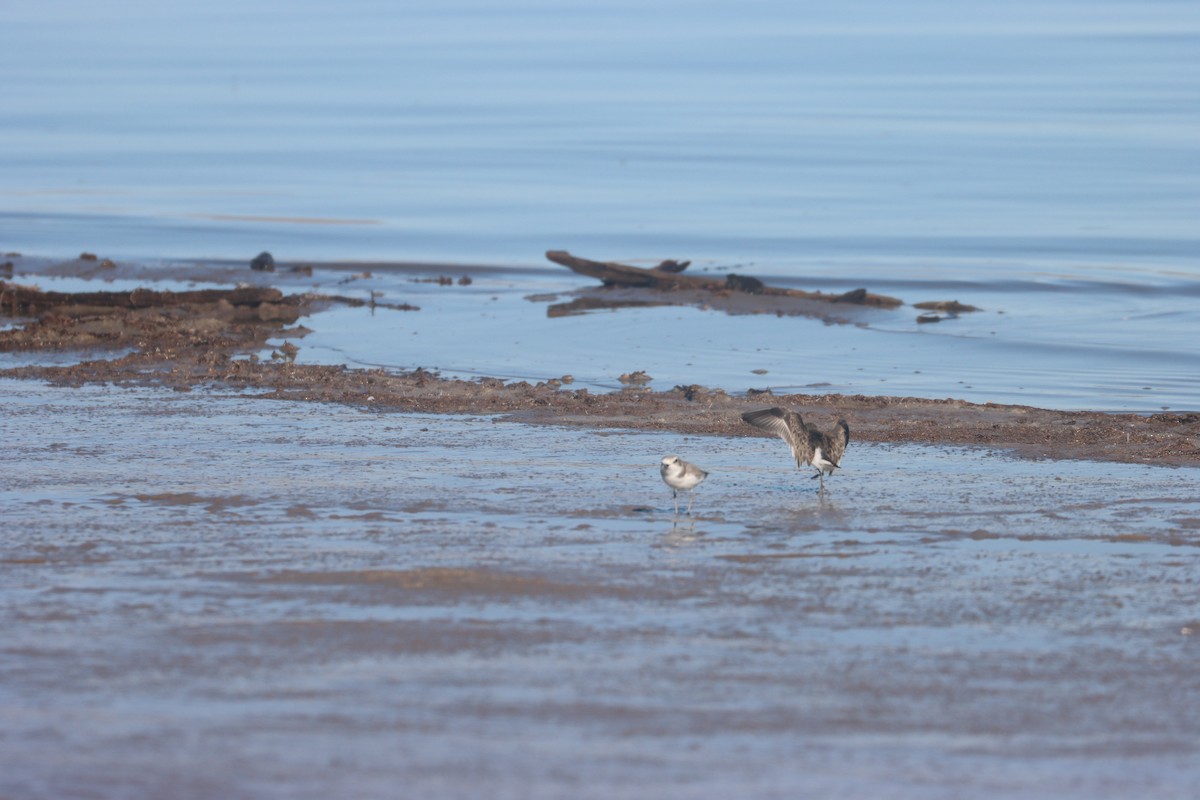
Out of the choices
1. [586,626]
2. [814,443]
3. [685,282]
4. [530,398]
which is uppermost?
[685,282]

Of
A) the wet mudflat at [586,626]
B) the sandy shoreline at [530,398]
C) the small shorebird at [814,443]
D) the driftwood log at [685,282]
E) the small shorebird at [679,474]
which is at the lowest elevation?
the wet mudflat at [586,626]

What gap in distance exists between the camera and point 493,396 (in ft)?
45.0

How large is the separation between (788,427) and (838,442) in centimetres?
33

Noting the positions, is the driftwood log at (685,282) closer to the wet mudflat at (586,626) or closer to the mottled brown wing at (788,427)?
the wet mudflat at (586,626)

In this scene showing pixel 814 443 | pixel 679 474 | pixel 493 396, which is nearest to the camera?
pixel 679 474

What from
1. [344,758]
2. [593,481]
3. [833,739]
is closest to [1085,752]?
[833,739]

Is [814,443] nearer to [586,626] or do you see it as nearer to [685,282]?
[586,626]

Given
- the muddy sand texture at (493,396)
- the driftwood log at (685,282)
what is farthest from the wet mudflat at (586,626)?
the driftwood log at (685,282)

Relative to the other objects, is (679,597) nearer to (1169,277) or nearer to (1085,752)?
(1085,752)

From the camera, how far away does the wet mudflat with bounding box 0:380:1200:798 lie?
19.7ft

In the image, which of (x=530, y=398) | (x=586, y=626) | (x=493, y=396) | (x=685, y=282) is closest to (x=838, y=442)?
(x=586, y=626)

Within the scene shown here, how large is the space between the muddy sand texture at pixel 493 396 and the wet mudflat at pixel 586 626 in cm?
91

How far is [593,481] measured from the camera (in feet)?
33.9

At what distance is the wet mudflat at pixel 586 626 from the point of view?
601cm
